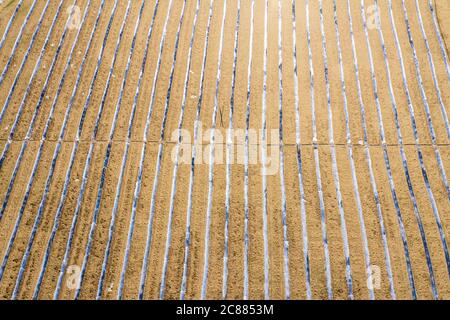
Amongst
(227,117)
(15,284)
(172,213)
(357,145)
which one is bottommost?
(15,284)

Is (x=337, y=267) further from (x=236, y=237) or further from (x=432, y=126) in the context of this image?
(x=432, y=126)

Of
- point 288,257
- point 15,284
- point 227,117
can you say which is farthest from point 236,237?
point 15,284

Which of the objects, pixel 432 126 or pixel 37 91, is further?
pixel 37 91

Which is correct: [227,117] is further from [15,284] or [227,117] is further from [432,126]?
[15,284]

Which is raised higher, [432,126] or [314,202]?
[432,126]

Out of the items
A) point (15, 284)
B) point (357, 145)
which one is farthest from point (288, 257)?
point (15, 284)

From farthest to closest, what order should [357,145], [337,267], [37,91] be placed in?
[37,91] → [357,145] → [337,267]

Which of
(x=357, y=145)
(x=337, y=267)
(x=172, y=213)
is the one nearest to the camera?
(x=337, y=267)
